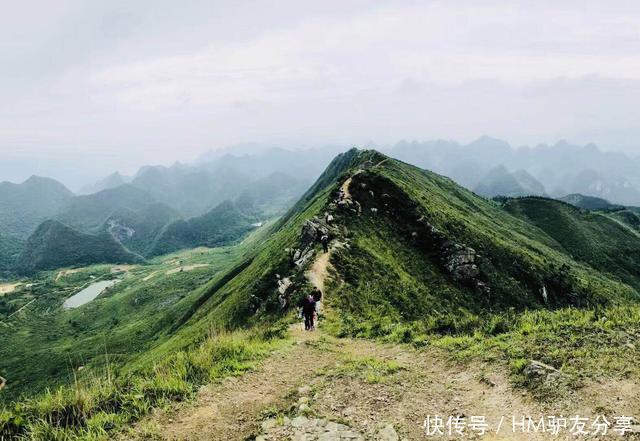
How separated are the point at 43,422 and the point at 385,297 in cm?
3084

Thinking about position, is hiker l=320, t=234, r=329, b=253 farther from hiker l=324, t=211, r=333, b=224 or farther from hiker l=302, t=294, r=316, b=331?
hiker l=302, t=294, r=316, b=331

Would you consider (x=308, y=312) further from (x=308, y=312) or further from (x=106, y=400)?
(x=106, y=400)

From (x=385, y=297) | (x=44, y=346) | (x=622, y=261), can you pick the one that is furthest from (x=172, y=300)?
(x=622, y=261)

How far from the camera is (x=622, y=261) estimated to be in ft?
400

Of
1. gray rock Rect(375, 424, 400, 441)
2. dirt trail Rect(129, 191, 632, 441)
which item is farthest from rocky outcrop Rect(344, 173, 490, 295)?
gray rock Rect(375, 424, 400, 441)

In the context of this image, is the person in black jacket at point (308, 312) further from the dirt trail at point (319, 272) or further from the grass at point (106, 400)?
the grass at point (106, 400)

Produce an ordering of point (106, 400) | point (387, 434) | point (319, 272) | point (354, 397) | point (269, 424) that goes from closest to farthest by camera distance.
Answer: point (387, 434) < point (269, 424) < point (106, 400) < point (354, 397) < point (319, 272)

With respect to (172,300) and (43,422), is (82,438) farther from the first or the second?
(172,300)

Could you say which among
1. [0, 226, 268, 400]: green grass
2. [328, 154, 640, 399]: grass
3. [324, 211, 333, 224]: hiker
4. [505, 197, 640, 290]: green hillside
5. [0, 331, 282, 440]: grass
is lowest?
[0, 226, 268, 400]: green grass

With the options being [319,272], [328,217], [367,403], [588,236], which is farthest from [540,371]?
[588,236]

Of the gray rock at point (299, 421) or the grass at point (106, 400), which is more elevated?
the grass at point (106, 400)

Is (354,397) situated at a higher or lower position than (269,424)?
lower

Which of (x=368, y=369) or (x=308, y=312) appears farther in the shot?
(x=308, y=312)

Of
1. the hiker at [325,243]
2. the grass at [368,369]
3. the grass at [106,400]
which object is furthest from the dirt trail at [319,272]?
the grass at [106,400]
